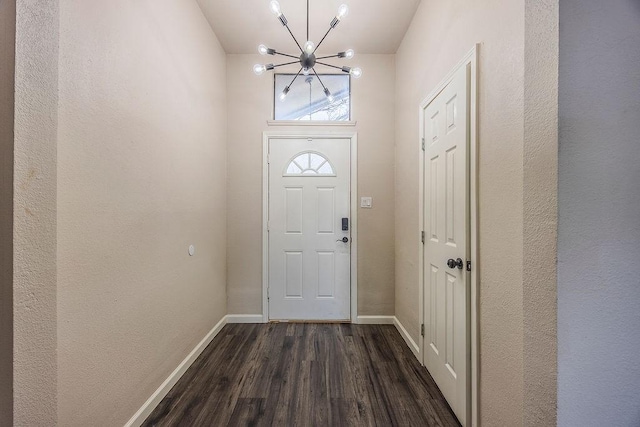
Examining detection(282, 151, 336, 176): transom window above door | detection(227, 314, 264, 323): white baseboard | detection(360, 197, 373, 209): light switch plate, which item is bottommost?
detection(227, 314, 264, 323): white baseboard

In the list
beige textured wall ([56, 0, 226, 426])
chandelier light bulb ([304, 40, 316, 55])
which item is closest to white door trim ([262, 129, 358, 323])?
beige textured wall ([56, 0, 226, 426])

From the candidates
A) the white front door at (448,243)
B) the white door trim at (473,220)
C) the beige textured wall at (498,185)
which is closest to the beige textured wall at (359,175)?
the white front door at (448,243)

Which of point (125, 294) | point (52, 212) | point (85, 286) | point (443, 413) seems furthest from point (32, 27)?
point (443, 413)

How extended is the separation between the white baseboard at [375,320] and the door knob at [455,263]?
1547mm

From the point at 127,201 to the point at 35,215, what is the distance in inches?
22.1

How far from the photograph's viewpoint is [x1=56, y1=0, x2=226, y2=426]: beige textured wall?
1.09 m

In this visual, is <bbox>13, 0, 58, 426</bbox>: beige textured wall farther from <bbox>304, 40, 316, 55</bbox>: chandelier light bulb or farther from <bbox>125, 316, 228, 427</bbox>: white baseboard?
<bbox>304, 40, 316, 55</bbox>: chandelier light bulb

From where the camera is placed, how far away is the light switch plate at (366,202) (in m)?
2.84

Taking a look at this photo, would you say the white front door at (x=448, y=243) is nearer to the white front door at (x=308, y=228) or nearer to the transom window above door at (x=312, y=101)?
the white front door at (x=308, y=228)

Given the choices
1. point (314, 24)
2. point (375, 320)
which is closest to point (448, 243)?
point (375, 320)

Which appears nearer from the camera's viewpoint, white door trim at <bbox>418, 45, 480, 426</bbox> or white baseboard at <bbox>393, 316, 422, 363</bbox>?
white door trim at <bbox>418, 45, 480, 426</bbox>

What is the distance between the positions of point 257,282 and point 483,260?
230 centimetres

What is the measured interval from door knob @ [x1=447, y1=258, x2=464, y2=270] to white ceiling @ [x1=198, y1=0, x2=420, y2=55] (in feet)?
7.31

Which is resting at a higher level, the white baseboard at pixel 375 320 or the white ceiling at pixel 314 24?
the white ceiling at pixel 314 24
